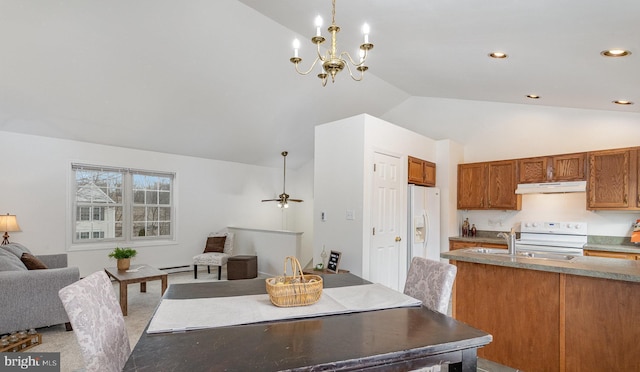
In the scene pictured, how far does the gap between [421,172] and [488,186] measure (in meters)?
1.25

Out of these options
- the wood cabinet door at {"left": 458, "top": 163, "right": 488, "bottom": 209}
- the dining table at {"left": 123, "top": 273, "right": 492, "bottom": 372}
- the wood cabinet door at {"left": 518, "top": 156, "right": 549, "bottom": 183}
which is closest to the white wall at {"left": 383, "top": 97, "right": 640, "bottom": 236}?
the wood cabinet door at {"left": 458, "top": 163, "right": 488, "bottom": 209}

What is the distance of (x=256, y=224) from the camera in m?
7.98

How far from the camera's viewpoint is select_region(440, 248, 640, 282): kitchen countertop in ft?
7.33

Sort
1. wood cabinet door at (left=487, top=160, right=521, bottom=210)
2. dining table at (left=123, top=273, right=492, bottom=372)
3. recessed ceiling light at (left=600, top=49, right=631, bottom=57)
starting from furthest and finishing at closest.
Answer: wood cabinet door at (left=487, top=160, right=521, bottom=210) < recessed ceiling light at (left=600, top=49, right=631, bottom=57) < dining table at (left=123, top=273, right=492, bottom=372)

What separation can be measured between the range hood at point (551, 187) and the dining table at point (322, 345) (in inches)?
167

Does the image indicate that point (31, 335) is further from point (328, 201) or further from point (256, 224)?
point (256, 224)

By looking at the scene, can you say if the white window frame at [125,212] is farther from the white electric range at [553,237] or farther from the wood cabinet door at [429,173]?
the white electric range at [553,237]

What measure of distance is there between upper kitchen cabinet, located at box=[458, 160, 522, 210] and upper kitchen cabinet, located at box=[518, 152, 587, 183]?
160mm

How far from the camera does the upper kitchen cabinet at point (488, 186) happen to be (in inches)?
211

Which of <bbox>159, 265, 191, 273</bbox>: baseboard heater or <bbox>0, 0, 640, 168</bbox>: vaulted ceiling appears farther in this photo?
<bbox>159, 265, 191, 273</bbox>: baseboard heater

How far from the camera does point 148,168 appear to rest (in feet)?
20.7

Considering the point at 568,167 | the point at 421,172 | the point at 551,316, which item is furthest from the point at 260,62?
the point at 568,167

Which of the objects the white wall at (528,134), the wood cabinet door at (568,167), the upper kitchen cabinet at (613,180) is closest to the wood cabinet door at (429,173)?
the white wall at (528,134)

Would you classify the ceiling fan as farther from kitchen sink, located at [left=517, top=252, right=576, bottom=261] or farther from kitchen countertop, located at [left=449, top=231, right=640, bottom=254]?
kitchen sink, located at [left=517, top=252, right=576, bottom=261]
